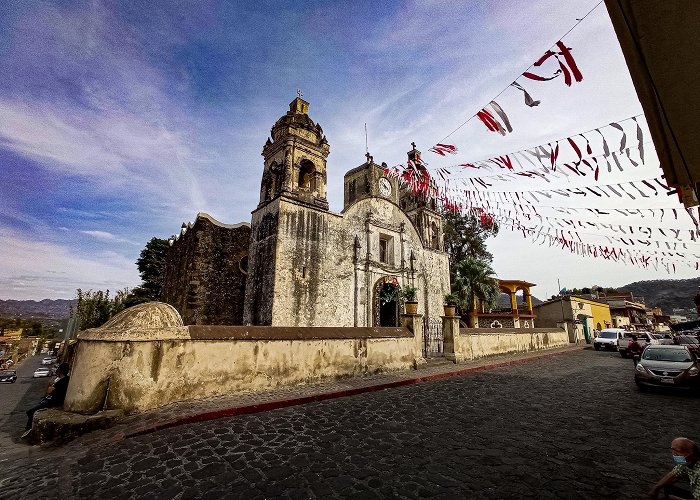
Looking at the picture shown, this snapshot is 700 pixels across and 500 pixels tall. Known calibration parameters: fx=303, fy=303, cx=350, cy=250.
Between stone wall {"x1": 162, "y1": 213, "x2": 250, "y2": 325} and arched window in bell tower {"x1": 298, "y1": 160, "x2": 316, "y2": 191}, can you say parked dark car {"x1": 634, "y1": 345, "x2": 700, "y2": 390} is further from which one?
stone wall {"x1": 162, "y1": 213, "x2": 250, "y2": 325}

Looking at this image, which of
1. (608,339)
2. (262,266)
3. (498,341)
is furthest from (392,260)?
(608,339)

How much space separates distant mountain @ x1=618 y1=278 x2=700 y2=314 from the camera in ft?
283

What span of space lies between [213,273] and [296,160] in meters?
7.78

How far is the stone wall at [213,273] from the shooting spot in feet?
53.3

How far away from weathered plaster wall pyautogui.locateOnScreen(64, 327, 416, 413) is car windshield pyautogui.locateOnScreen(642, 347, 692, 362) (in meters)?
8.71

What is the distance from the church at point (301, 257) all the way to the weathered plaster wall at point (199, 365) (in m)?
4.43

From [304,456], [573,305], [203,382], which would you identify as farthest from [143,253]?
[573,305]

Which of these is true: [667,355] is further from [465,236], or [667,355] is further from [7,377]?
[7,377]

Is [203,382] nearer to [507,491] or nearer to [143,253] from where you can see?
[507,491]

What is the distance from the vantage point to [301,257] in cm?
1462

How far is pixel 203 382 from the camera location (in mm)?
6656

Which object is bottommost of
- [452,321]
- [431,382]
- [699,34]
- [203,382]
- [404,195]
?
[431,382]

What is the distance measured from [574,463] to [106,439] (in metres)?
6.47

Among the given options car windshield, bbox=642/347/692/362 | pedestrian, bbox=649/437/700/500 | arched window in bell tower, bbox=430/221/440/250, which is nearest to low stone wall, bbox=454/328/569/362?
car windshield, bbox=642/347/692/362
